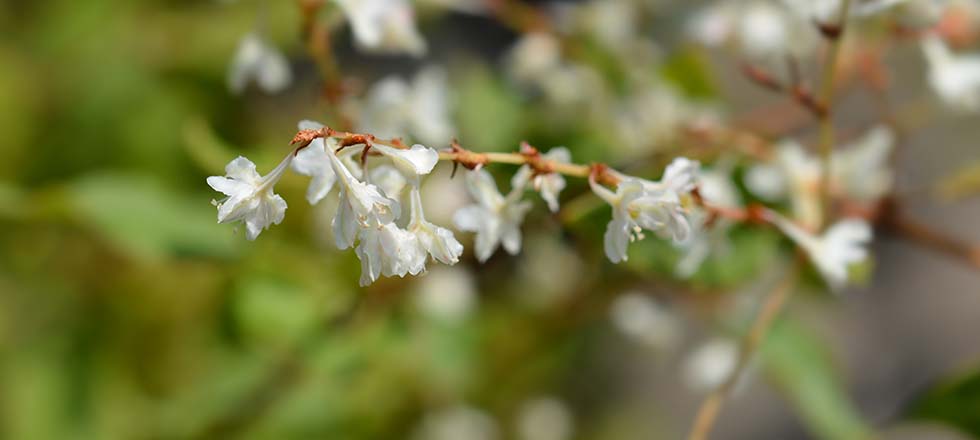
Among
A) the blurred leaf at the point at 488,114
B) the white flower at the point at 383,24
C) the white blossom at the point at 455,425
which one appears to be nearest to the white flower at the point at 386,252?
the white flower at the point at 383,24

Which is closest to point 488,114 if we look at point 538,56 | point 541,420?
point 538,56

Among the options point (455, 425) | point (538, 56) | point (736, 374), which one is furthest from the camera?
point (455, 425)

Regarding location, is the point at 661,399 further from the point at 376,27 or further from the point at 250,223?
the point at 250,223

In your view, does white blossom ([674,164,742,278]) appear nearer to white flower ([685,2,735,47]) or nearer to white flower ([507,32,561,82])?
white flower ([685,2,735,47])

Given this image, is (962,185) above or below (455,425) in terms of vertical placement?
above

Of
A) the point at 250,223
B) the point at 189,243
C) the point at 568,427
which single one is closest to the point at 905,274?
the point at 568,427

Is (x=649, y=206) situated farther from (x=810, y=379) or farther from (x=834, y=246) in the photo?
(x=810, y=379)
